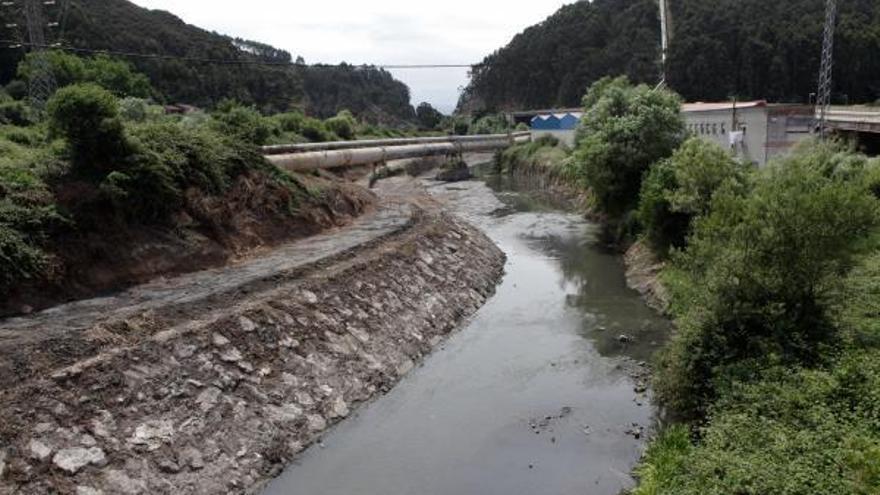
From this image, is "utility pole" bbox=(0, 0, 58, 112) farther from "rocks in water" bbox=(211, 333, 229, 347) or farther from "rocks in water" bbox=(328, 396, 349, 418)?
"rocks in water" bbox=(328, 396, 349, 418)

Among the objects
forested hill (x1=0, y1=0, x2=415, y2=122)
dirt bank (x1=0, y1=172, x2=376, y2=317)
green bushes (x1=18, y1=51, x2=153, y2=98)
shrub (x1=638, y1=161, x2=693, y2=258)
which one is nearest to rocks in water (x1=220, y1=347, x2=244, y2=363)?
dirt bank (x1=0, y1=172, x2=376, y2=317)

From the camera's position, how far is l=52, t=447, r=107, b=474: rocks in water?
44.8ft

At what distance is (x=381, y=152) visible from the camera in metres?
60.1

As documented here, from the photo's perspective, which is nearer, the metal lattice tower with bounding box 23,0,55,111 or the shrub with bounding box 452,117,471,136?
the metal lattice tower with bounding box 23,0,55,111

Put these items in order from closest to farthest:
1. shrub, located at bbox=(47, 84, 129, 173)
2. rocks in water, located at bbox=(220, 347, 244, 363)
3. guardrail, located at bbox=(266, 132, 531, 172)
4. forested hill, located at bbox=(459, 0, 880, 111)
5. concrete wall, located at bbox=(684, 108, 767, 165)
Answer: rocks in water, located at bbox=(220, 347, 244, 363) → shrub, located at bbox=(47, 84, 129, 173) → concrete wall, located at bbox=(684, 108, 767, 165) → guardrail, located at bbox=(266, 132, 531, 172) → forested hill, located at bbox=(459, 0, 880, 111)

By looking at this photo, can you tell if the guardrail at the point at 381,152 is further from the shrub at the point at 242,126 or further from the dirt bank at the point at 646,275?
the dirt bank at the point at 646,275

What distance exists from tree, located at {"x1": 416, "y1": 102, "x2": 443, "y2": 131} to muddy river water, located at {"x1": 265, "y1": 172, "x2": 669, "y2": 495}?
435ft

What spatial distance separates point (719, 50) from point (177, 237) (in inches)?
3725

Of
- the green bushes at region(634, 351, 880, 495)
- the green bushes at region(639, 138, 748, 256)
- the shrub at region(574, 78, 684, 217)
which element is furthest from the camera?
the shrub at region(574, 78, 684, 217)

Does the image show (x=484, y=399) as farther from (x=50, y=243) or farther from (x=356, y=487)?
(x=50, y=243)

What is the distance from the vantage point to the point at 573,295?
31359 mm

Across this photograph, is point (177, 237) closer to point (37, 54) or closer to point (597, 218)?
point (37, 54)

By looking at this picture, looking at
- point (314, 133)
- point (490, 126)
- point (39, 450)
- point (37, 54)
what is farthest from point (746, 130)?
point (490, 126)

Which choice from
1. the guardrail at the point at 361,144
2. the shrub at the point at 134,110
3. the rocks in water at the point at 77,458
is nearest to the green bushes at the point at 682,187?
the rocks in water at the point at 77,458
